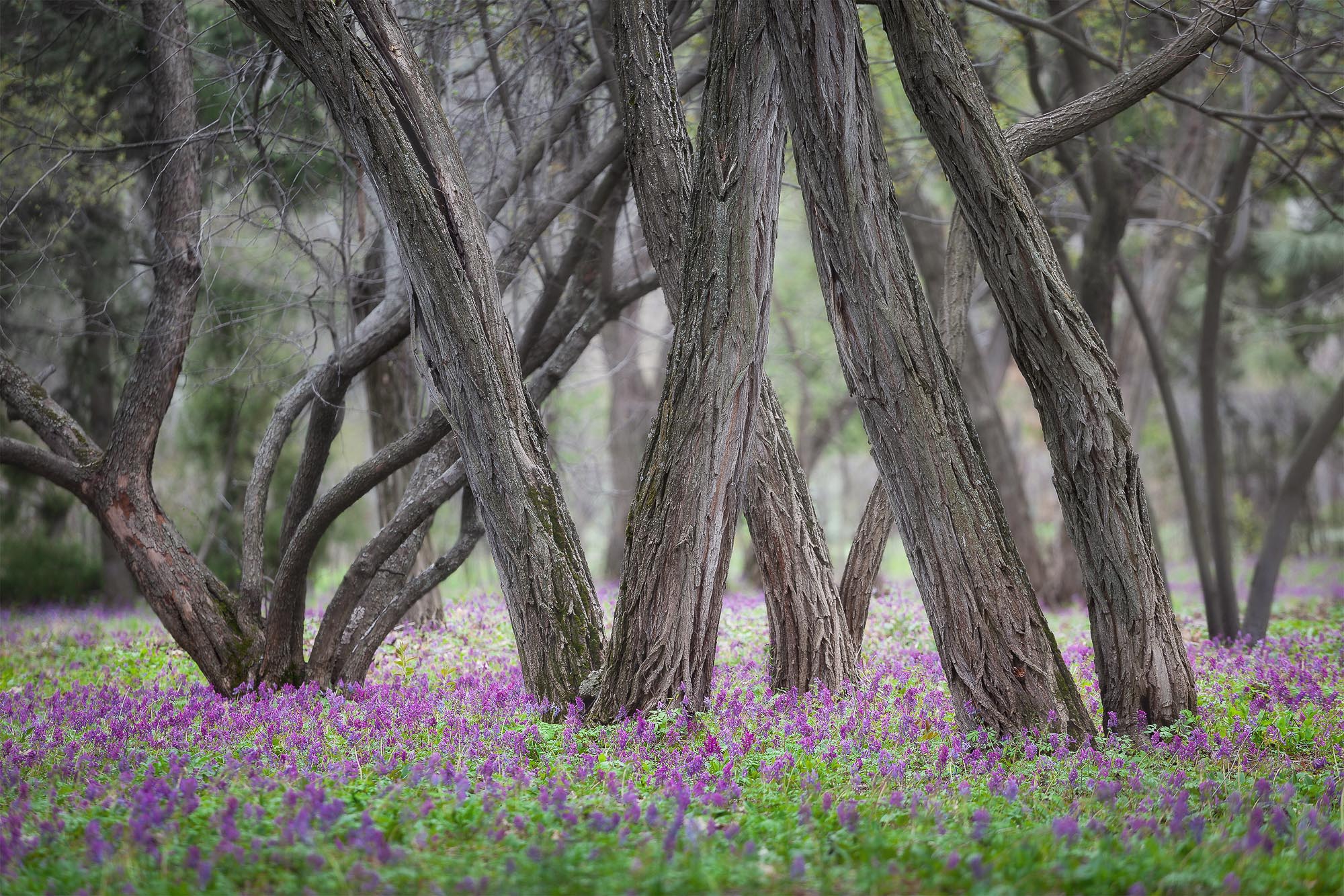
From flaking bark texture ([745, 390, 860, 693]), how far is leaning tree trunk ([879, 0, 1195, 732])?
62.5 inches

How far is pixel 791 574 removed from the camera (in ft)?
20.7

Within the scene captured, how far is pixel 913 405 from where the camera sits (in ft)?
16.3

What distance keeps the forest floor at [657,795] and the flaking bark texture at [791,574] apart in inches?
10.9

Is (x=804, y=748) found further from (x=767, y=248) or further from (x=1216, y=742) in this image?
(x=767, y=248)

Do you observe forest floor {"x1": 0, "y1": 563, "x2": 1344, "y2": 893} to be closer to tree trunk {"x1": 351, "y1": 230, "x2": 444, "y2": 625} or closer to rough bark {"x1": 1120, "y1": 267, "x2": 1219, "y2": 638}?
rough bark {"x1": 1120, "y1": 267, "x2": 1219, "y2": 638}

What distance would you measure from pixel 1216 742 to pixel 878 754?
1.73 m

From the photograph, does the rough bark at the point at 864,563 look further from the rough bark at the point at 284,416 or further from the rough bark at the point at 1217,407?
the rough bark at the point at 1217,407

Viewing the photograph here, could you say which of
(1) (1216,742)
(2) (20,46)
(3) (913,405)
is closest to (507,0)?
(2) (20,46)

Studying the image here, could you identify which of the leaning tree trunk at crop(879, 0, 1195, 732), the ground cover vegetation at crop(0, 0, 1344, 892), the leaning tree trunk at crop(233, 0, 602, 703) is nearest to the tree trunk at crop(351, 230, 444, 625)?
the ground cover vegetation at crop(0, 0, 1344, 892)

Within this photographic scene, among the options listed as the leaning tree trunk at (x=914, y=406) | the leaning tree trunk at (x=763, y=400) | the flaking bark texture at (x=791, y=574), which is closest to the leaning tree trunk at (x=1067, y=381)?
the leaning tree trunk at (x=914, y=406)

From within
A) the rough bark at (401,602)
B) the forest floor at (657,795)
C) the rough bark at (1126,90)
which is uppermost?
the rough bark at (1126,90)

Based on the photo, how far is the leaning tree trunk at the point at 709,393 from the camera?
525cm

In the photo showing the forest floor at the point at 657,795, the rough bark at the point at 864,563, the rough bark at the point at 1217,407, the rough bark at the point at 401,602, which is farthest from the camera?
the rough bark at the point at 1217,407

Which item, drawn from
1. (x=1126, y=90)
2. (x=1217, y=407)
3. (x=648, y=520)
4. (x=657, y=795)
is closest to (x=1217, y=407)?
(x=1217, y=407)
